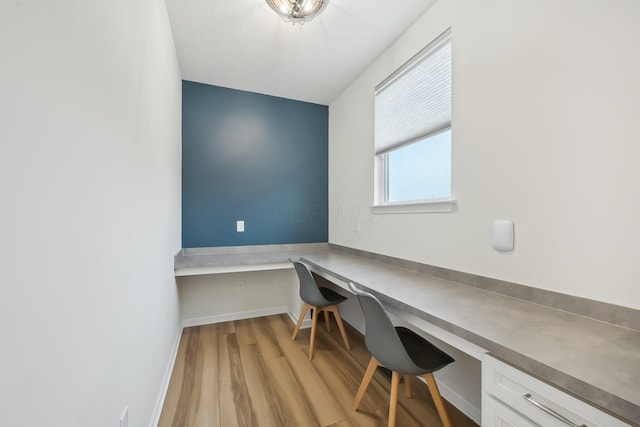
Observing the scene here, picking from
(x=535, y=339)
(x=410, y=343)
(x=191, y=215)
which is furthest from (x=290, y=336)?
(x=535, y=339)

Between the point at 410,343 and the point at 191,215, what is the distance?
7.98ft

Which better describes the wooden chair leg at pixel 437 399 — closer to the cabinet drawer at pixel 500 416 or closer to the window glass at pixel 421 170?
the cabinet drawer at pixel 500 416

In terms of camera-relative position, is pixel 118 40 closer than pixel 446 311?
Yes

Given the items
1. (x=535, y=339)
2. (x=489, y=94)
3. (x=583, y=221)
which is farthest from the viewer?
(x=489, y=94)

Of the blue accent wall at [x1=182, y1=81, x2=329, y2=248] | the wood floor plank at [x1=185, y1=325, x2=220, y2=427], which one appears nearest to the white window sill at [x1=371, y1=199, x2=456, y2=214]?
the blue accent wall at [x1=182, y1=81, x2=329, y2=248]

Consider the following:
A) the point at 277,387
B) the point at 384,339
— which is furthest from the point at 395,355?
the point at 277,387

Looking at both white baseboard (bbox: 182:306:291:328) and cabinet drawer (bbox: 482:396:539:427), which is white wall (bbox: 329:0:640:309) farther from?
white baseboard (bbox: 182:306:291:328)

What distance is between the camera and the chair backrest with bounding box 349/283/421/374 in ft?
3.93

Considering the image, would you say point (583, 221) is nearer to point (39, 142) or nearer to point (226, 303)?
point (39, 142)

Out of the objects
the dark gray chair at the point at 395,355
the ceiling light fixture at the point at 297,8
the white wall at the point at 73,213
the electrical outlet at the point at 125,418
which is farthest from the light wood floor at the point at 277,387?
the ceiling light fixture at the point at 297,8

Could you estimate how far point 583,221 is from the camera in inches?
40.5

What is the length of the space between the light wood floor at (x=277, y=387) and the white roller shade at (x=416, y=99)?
5.92 feet

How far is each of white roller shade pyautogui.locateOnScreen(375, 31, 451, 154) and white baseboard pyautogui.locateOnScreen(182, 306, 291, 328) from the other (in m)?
2.18

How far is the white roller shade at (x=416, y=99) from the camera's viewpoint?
5.57 ft
